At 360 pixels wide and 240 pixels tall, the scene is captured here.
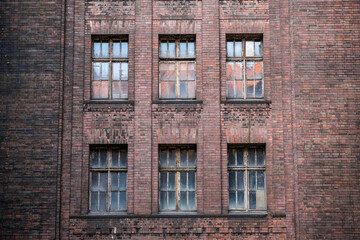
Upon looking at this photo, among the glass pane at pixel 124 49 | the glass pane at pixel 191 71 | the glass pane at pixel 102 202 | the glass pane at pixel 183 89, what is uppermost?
the glass pane at pixel 124 49

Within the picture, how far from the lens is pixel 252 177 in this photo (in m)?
12.1

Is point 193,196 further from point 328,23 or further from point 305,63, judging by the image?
point 328,23

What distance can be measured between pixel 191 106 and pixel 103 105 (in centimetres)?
251

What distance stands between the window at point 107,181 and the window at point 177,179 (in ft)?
3.61

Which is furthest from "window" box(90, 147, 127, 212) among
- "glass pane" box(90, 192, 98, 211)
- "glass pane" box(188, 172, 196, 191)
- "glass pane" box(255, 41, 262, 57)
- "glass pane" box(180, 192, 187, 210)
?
"glass pane" box(255, 41, 262, 57)

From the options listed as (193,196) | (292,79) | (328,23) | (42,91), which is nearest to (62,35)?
(42,91)

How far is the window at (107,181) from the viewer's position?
1202cm

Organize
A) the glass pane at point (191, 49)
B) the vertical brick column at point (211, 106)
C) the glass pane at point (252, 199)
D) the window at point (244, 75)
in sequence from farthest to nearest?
the glass pane at point (191, 49) < the window at point (244, 75) < the glass pane at point (252, 199) < the vertical brick column at point (211, 106)

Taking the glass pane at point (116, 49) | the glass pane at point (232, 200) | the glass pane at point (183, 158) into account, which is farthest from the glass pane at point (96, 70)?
the glass pane at point (232, 200)

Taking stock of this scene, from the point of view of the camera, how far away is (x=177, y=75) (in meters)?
12.5

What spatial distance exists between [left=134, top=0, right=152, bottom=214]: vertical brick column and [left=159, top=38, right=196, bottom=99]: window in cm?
47

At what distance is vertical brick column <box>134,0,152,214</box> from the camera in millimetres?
11828

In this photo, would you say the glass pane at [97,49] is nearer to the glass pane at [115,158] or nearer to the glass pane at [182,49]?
the glass pane at [182,49]

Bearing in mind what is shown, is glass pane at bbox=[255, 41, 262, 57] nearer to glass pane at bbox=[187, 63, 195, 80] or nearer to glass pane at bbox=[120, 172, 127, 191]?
glass pane at bbox=[187, 63, 195, 80]
